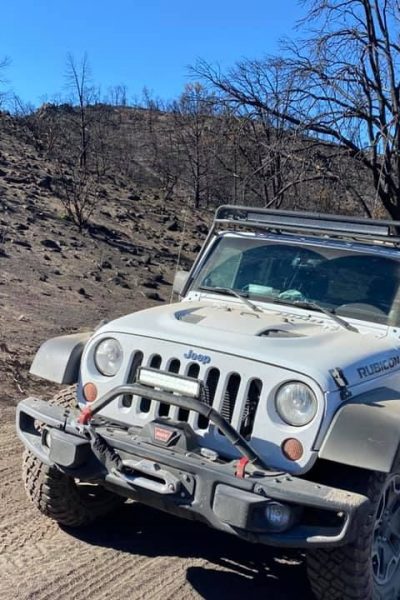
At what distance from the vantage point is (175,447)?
3568 mm

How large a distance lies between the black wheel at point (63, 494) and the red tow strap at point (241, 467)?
1274 mm

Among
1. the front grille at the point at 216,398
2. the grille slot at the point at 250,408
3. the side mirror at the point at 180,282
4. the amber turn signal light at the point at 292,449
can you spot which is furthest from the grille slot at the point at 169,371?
the side mirror at the point at 180,282

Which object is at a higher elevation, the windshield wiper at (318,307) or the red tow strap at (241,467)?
the windshield wiper at (318,307)

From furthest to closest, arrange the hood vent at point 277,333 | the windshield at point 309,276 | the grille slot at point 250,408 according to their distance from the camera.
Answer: the windshield at point 309,276 < the hood vent at point 277,333 < the grille slot at point 250,408

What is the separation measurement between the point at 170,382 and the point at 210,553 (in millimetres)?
1291

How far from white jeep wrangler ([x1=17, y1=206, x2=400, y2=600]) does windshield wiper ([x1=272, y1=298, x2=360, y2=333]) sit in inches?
0.6

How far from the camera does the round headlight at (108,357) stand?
13.5ft

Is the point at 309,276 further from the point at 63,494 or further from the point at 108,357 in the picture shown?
the point at 63,494

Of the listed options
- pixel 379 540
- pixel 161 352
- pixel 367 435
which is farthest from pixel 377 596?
pixel 161 352

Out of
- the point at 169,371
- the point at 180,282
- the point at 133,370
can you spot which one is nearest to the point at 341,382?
the point at 169,371

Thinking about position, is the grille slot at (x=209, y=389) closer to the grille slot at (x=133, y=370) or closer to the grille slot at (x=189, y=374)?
the grille slot at (x=189, y=374)

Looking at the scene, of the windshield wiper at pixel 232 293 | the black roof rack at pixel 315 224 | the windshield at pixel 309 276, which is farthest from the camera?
the black roof rack at pixel 315 224

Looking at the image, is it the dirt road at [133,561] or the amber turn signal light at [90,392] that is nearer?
the dirt road at [133,561]

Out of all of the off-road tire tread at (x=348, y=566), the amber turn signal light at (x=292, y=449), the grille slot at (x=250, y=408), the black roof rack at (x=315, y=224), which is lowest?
the off-road tire tread at (x=348, y=566)
